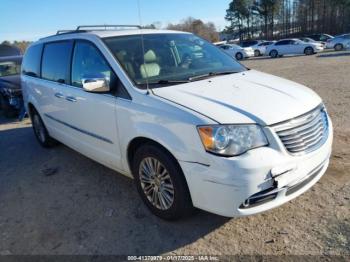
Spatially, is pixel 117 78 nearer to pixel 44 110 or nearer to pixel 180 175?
pixel 180 175

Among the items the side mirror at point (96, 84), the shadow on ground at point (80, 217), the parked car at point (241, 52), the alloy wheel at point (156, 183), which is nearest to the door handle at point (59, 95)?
the shadow on ground at point (80, 217)

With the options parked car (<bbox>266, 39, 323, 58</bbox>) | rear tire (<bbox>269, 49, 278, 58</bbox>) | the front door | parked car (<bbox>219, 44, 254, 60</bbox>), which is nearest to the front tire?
the front door

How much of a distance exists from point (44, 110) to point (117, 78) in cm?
253

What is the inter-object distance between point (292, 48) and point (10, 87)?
25.1 metres

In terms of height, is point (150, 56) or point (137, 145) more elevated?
point (150, 56)

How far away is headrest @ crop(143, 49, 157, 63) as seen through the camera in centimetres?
369

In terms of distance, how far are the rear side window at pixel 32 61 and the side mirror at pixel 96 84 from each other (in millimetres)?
2597

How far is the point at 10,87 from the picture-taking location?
9102 mm

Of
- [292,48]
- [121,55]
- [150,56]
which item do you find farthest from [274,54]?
[121,55]

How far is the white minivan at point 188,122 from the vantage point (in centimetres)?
266

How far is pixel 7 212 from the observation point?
3.89m

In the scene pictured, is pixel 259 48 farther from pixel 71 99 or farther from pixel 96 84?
pixel 96 84

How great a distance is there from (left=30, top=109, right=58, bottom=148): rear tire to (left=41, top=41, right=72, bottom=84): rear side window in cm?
100

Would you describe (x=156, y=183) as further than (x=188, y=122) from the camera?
Yes
